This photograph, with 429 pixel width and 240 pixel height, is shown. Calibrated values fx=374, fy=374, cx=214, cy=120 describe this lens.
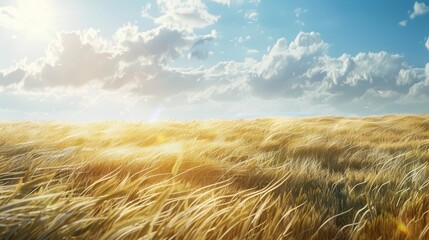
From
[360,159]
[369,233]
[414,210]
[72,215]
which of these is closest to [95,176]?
[72,215]

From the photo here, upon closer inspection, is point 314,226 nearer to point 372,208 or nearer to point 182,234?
point 372,208

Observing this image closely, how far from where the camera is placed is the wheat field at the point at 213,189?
121 cm

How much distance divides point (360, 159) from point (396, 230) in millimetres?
1818

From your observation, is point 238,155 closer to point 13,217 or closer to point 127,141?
point 127,141

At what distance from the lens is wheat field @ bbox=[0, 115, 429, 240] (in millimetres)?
1211

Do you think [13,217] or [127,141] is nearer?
[13,217]

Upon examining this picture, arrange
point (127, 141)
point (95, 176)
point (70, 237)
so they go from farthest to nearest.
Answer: point (127, 141) → point (95, 176) → point (70, 237)

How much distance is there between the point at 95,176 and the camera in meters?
2.38

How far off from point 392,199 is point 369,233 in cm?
52

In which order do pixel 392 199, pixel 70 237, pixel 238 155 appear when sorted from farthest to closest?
pixel 238 155 < pixel 392 199 < pixel 70 237

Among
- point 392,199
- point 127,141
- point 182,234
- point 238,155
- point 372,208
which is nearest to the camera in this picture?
point 182,234

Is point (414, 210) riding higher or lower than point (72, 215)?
lower

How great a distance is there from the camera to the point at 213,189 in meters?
1.64

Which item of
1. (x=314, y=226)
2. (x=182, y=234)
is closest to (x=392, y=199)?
(x=314, y=226)
